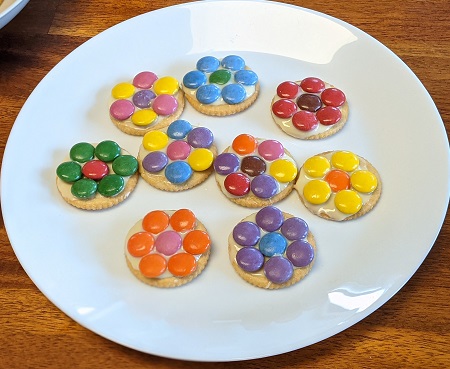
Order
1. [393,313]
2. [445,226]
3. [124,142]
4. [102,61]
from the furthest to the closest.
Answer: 1. [102,61]
2. [124,142]
3. [445,226]
4. [393,313]

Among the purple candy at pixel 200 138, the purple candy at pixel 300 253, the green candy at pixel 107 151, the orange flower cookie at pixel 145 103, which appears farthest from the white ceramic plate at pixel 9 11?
the purple candy at pixel 300 253

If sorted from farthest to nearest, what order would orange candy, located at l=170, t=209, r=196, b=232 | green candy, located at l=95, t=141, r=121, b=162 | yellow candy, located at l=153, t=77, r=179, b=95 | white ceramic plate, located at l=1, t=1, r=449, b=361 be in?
yellow candy, located at l=153, t=77, r=179, b=95 < green candy, located at l=95, t=141, r=121, b=162 < orange candy, located at l=170, t=209, r=196, b=232 < white ceramic plate, located at l=1, t=1, r=449, b=361

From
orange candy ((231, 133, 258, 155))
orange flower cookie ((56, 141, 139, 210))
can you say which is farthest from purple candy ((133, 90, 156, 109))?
orange candy ((231, 133, 258, 155))

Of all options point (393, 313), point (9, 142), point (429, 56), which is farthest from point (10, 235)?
point (429, 56)

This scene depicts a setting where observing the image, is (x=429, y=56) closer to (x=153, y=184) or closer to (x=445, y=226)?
(x=445, y=226)

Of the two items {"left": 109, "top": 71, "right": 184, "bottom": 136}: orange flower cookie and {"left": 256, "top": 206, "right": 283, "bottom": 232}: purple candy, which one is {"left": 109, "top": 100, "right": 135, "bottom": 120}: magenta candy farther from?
{"left": 256, "top": 206, "right": 283, "bottom": 232}: purple candy

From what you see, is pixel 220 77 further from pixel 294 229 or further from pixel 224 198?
pixel 294 229
